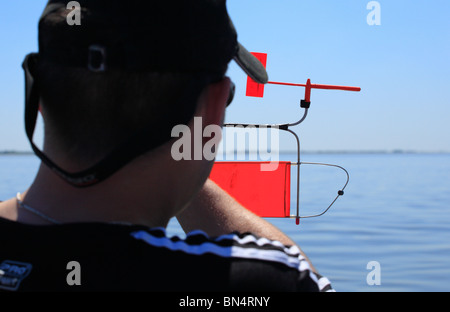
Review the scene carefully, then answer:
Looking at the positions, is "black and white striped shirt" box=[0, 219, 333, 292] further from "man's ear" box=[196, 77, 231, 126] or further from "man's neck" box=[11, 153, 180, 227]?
"man's ear" box=[196, 77, 231, 126]

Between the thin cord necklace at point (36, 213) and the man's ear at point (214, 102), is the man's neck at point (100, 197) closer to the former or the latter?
the thin cord necklace at point (36, 213)

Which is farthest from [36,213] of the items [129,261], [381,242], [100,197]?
[381,242]

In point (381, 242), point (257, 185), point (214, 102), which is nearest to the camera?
point (214, 102)

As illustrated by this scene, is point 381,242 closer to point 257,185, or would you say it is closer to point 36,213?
point 257,185

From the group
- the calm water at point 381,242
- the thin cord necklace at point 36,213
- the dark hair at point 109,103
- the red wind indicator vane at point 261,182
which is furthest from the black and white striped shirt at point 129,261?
the calm water at point 381,242

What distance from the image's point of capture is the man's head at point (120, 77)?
93 cm

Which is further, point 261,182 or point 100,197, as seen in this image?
point 261,182

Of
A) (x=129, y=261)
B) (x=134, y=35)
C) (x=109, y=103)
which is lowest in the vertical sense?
(x=129, y=261)

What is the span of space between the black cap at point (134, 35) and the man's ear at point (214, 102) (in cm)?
6

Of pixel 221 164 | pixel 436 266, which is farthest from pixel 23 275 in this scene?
pixel 436 266

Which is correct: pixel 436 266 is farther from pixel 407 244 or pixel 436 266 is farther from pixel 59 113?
pixel 59 113

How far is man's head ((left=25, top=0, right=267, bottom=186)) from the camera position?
0.93 metres

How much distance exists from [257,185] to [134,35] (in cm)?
212

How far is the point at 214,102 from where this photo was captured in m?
1.06
